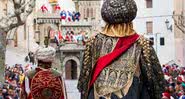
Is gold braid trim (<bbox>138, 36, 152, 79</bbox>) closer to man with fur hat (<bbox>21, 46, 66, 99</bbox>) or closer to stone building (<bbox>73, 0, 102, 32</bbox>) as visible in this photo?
man with fur hat (<bbox>21, 46, 66, 99</bbox>)

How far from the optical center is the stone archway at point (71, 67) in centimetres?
6881

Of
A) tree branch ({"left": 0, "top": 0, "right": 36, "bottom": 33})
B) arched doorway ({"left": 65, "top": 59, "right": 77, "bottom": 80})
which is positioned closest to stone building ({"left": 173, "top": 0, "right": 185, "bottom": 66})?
arched doorway ({"left": 65, "top": 59, "right": 77, "bottom": 80})

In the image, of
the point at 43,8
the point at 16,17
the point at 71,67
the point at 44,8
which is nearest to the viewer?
the point at 16,17

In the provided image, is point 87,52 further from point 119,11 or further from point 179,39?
point 179,39

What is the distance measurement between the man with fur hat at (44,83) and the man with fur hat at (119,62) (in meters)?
2.46

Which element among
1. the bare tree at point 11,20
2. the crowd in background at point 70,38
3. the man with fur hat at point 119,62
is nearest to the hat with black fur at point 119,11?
the man with fur hat at point 119,62

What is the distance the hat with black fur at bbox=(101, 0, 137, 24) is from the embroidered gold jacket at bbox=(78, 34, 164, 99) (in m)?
0.20

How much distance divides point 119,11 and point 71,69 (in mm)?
64088

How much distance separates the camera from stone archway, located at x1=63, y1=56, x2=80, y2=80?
68.8 m

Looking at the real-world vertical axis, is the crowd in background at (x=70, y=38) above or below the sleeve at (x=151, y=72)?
below

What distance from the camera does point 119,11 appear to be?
7.06 m

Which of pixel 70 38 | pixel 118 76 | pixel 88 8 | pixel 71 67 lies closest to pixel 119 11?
pixel 118 76

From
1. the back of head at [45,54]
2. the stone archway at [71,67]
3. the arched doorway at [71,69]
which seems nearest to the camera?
the back of head at [45,54]

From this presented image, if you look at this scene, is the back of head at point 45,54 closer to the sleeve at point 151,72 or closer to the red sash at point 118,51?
the red sash at point 118,51
